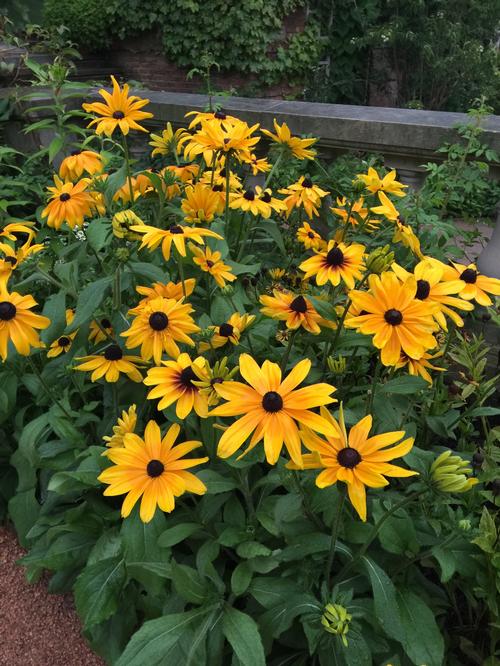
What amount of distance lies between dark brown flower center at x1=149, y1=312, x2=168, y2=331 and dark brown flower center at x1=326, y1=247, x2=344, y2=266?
0.43m

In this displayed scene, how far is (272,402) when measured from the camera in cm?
92

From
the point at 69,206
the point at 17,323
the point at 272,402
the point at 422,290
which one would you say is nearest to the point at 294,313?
the point at 422,290

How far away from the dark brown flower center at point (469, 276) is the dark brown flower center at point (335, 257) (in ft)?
0.94

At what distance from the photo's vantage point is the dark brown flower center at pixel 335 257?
132cm

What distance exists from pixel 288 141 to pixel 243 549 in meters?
1.25

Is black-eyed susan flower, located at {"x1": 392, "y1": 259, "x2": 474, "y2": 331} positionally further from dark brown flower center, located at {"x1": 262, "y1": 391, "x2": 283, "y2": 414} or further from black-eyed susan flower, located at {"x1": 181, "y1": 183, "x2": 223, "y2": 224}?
black-eyed susan flower, located at {"x1": 181, "y1": 183, "x2": 223, "y2": 224}

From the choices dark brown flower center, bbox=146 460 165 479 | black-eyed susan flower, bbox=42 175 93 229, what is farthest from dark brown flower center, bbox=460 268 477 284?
black-eyed susan flower, bbox=42 175 93 229

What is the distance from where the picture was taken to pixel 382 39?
7.49 metres

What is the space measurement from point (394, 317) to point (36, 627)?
1252 millimetres

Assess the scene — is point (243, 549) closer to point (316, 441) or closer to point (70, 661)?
point (316, 441)

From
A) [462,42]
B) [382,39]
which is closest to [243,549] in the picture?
[382,39]

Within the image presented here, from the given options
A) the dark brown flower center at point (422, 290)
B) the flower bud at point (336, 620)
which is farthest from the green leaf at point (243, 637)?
the dark brown flower center at point (422, 290)

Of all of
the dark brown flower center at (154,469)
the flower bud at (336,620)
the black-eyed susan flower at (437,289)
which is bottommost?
the flower bud at (336,620)

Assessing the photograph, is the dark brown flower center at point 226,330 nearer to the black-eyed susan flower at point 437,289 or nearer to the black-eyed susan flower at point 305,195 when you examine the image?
the black-eyed susan flower at point 437,289
